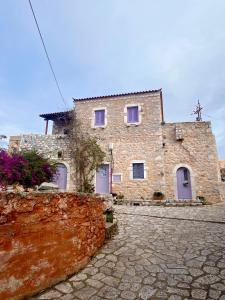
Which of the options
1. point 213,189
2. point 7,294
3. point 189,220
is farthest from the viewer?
point 213,189

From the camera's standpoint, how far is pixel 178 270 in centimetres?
311

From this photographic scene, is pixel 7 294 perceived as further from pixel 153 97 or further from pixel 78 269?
pixel 153 97

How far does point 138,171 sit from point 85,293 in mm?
10569

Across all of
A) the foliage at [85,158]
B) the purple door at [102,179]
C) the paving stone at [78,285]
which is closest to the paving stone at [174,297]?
the paving stone at [78,285]

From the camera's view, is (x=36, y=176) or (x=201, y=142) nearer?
(x=36, y=176)

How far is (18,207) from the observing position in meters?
2.38

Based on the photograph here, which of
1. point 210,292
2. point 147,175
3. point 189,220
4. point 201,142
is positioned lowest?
point 210,292

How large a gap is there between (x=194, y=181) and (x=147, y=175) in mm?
2803

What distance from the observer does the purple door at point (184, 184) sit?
12.4 metres

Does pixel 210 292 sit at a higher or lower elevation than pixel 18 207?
lower

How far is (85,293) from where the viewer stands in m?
2.56

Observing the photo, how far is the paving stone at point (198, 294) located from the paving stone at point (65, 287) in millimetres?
1492

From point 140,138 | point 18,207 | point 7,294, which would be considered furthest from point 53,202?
point 140,138

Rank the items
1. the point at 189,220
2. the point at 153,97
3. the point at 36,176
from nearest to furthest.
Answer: the point at 189,220, the point at 36,176, the point at 153,97
